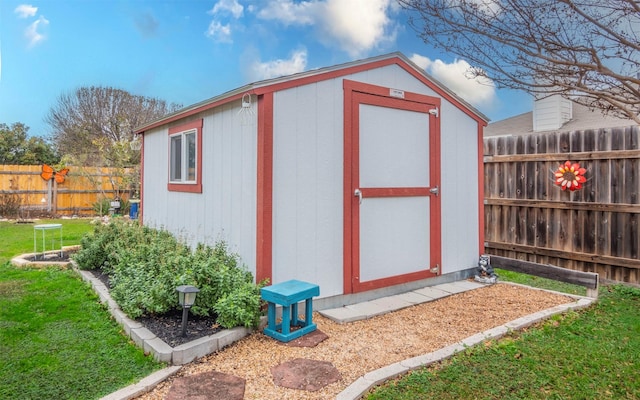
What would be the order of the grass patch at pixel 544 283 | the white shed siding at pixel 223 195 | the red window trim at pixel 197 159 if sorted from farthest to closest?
the grass patch at pixel 544 283 → the red window trim at pixel 197 159 → the white shed siding at pixel 223 195

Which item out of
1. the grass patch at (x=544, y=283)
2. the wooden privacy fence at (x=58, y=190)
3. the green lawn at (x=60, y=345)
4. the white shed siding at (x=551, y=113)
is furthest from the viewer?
the wooden privacy fence at (x=58, y=190)

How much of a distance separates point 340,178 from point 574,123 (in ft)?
23.9

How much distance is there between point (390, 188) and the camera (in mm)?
4980

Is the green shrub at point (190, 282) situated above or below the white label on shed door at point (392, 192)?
below

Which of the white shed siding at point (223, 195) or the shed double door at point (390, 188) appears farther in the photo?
the shed double door at point (390, 188)

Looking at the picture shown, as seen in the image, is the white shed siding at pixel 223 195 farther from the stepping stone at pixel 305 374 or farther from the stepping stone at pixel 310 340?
the stepping stone at pixel 305 374

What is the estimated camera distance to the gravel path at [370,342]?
281 centimetres

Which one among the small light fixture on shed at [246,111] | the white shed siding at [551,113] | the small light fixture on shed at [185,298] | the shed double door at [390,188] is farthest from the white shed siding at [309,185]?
the white shed siding at [551,113]

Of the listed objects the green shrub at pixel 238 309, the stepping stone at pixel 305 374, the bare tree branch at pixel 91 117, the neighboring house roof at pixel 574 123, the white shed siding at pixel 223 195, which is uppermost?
the bare tree branch at pixel 91 117

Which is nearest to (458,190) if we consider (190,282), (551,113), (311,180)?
(311,180)

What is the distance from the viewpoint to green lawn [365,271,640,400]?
2709 millimetres

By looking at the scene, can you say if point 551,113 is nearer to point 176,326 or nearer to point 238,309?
point 238,309

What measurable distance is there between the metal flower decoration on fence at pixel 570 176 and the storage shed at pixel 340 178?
3.95 ft

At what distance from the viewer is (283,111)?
4.10 meters
